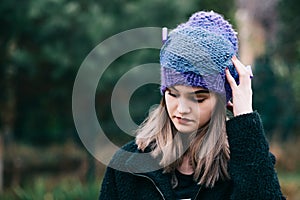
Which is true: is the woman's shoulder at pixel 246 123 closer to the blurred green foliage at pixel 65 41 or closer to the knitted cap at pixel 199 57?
the knitted cap at pixel 199 57

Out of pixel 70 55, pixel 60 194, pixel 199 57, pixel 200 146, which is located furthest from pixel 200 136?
pixel 70 55

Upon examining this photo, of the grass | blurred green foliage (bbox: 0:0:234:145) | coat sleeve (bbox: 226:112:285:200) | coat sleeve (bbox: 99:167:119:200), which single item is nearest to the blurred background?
blurred green foliage (bbox: 0:0:234:145)

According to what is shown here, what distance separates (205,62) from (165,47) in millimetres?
173

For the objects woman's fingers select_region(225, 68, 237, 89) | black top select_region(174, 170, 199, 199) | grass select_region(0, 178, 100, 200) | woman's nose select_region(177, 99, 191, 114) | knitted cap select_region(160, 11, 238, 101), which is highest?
knitted cap select_region(160, 11, 238, 101)

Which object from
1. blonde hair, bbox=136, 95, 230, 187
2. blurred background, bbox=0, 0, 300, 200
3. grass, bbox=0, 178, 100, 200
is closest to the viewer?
blonde hair, bbox=136, 95, 230, 187

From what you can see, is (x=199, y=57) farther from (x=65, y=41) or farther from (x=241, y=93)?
(x=65, y=41)

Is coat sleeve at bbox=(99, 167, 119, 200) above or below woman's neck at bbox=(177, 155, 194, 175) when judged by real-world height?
below

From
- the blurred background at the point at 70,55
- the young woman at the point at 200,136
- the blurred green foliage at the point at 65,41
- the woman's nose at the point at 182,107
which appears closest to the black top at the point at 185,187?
the young woman at the point at 200,136

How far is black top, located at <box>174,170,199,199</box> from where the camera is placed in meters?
2.62

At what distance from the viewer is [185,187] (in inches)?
104

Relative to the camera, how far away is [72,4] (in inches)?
484

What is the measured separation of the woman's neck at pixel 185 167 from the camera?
266cm

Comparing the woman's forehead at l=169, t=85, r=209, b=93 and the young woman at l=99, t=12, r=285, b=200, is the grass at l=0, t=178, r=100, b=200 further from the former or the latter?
the woman's forehead at l=169, t=85, r=209, b=93

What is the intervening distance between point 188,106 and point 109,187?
17.1 inches
